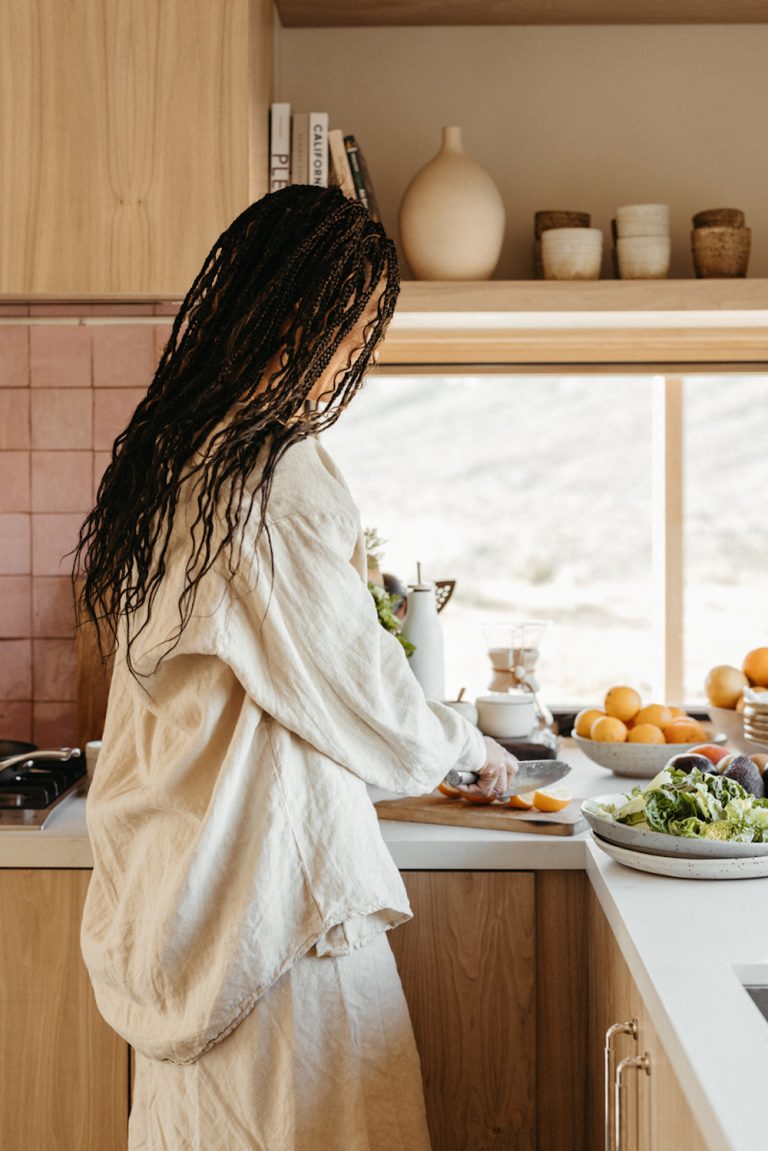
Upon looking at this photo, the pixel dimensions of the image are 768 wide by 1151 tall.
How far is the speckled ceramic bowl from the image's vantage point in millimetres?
1841

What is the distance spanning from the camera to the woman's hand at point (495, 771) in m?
1.50

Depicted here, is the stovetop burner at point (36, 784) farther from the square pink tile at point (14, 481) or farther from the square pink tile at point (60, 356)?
the square pink tile at point (60, 356)

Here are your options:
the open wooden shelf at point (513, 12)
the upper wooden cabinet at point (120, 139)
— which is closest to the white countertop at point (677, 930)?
the upper wooden cabinet at point (120, 139)

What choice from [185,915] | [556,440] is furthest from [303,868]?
[556,440]

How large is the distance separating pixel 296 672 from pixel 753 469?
4.95 ft

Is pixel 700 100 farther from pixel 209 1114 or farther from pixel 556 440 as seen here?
pixel 209 1114

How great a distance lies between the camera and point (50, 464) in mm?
2146

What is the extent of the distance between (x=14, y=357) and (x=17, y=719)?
0.67 m

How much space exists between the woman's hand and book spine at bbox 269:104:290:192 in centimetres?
104

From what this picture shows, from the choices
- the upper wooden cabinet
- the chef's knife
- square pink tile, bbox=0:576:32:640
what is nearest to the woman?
the chef's knife

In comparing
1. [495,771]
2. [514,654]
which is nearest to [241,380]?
[495,771]

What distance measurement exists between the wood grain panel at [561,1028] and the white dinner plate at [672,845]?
9.8 inches

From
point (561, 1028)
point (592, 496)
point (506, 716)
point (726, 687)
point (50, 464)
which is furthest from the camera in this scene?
point (592, 496)

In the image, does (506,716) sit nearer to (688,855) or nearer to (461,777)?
(461,777)
